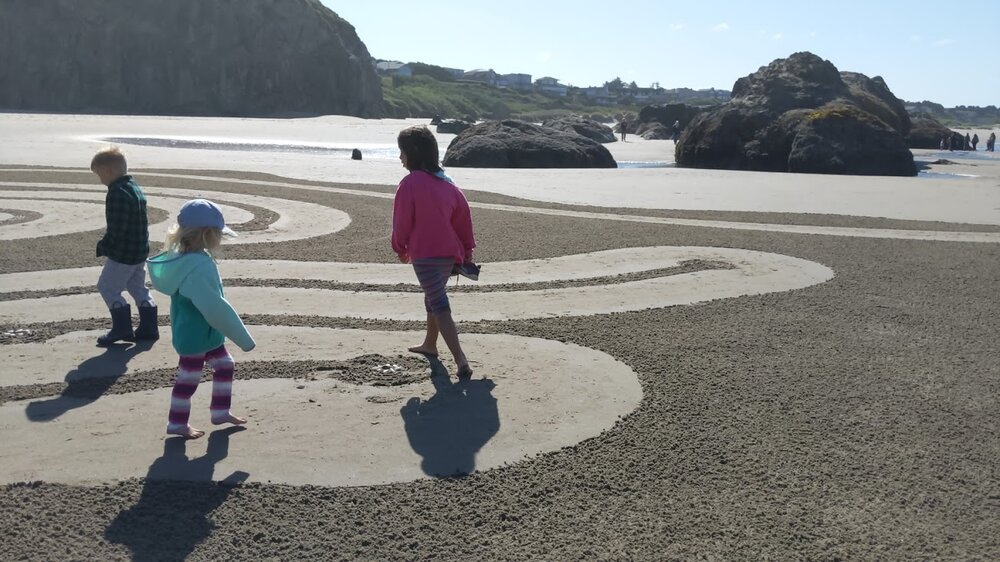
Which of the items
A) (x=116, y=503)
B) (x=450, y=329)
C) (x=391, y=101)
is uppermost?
(x=391, y=101)

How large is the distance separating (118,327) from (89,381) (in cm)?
106

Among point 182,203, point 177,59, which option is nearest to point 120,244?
point 182,203

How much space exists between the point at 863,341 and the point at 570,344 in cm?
266

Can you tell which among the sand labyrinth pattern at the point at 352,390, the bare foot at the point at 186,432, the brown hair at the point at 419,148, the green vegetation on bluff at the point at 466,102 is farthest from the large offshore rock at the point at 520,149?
the green vegetation on bluff at the point at 466,102

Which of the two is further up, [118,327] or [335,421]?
[118,327]

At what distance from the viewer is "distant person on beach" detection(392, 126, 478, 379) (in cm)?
686

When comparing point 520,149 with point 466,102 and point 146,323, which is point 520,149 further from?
point 466,102

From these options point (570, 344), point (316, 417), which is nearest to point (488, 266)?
point (570, 344)

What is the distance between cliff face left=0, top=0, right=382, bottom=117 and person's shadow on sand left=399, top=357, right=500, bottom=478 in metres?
76.6

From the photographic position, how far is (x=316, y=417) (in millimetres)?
6160

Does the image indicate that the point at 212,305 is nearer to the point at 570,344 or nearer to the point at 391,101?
the point at 570,344

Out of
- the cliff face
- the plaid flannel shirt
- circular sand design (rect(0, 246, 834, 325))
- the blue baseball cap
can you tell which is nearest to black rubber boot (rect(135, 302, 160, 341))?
the plaid flannel shirt

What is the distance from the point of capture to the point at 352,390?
6762 millimetres

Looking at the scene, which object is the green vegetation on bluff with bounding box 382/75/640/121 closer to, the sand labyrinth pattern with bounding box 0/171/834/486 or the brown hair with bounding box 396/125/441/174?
the sand labyrinth pattern with bounding box 0/171/834/486
